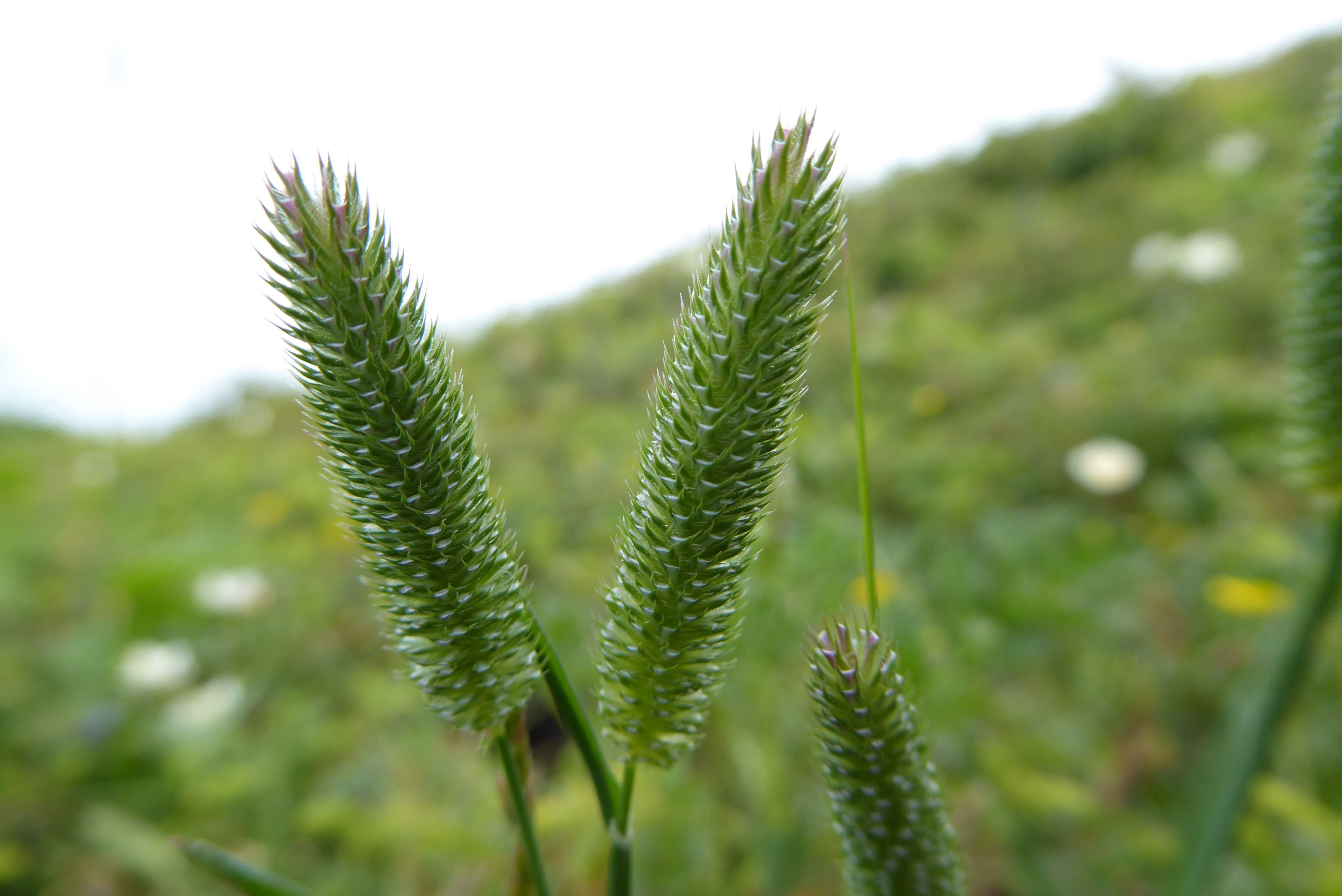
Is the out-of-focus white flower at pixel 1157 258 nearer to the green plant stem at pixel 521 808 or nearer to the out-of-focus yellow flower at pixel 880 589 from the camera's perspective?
the out-of-focus yellow flower at pixel 880 589

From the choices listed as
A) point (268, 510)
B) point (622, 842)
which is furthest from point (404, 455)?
point (268, 510)

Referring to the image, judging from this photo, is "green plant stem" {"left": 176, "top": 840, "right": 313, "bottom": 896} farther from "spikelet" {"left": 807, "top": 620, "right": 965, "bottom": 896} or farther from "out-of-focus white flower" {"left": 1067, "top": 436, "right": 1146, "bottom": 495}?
"out-of-focus white flower" {"left": 1067, "top": 436, "right": 1146, "bottom": 495}

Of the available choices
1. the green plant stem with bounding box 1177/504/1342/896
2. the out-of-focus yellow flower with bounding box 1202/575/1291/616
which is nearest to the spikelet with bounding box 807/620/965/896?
the green plant stem with bounding box 1177/504/1342/896

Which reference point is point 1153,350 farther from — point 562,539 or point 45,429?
point 45,429

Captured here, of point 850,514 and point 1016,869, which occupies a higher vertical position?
point 850,514

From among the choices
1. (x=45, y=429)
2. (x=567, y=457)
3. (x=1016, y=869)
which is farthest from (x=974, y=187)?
(x=45, y=429)

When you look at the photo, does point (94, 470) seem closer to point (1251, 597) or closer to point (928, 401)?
point (928, 401)
